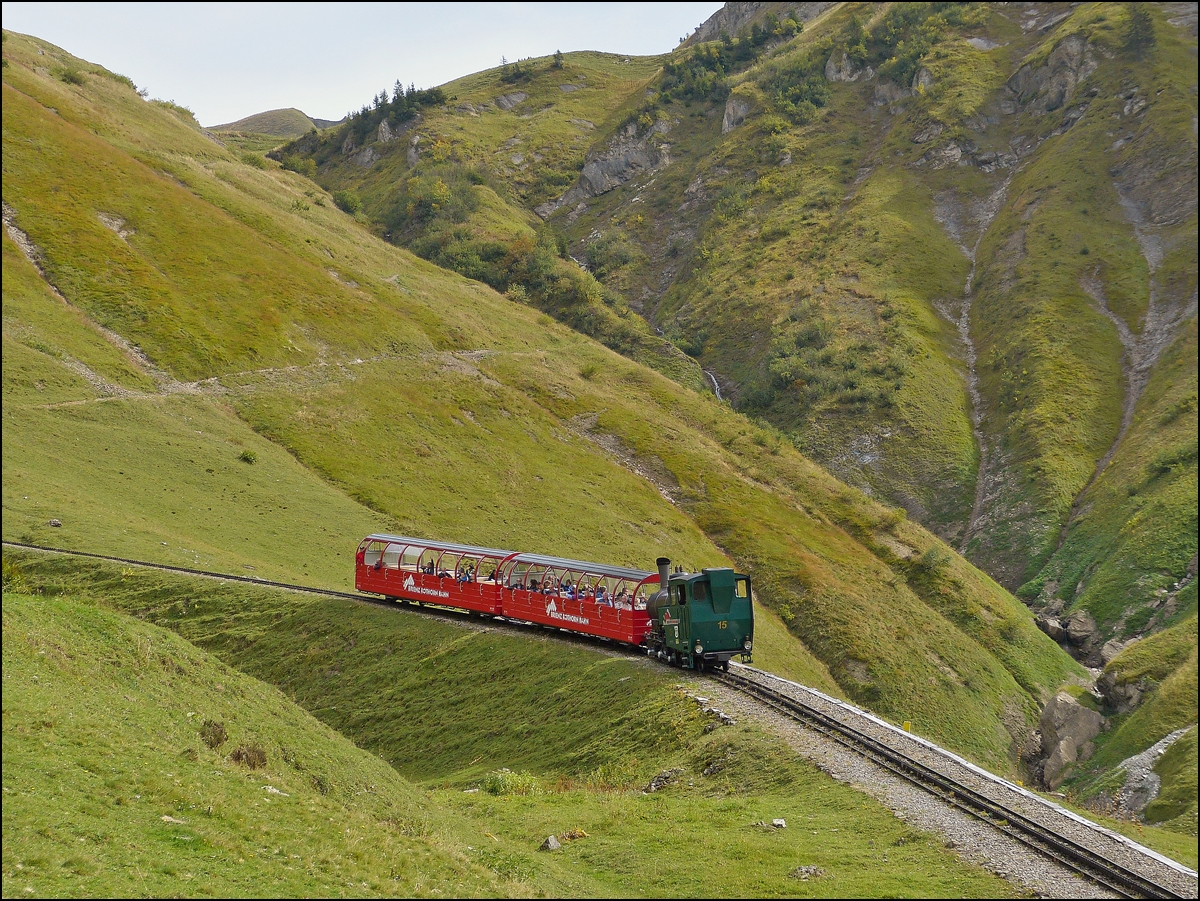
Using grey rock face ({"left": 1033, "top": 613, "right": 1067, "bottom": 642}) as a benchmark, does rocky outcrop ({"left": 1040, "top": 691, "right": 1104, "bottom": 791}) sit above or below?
above

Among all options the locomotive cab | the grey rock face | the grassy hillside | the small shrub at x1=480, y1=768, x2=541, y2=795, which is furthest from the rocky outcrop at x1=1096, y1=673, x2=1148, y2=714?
the small shrub at x1=480, y1=768, x2=541, y2=795

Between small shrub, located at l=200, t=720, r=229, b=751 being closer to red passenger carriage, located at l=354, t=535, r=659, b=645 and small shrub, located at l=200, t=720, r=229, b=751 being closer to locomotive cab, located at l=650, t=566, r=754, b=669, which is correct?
locomotive cab, located at l=650, t=566, r=754, b=669

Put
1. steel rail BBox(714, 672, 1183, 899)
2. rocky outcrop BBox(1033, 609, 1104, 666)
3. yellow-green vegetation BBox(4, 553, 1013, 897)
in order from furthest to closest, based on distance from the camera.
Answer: rocky outcrop BBox(1033, 609, 1104, 666) < steel rail BBox(714, 672, 1183, 899) < yellow-green vegetation BBox(4, 553, 1013, 897)

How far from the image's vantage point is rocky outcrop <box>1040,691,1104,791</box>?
6100 centimetres

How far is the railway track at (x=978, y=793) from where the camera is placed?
21031 mm

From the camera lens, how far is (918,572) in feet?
332

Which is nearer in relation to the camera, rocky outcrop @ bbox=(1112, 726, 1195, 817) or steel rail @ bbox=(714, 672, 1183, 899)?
steel rail @ bbox=(714, 672, 1183, 899)

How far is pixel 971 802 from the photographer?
26250 mm

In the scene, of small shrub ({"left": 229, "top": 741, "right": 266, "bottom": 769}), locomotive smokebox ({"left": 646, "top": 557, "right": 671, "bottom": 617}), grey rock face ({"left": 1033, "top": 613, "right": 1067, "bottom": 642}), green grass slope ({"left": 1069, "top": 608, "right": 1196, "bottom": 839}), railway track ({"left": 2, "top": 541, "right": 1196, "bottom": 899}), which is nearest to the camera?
railway track ({"left": 2, "top": 541, "right": 1196, "bottom": 899})

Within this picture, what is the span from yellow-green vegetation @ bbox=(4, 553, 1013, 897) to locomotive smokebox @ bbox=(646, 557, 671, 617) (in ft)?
10.6

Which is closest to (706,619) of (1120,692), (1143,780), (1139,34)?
(1143,780)

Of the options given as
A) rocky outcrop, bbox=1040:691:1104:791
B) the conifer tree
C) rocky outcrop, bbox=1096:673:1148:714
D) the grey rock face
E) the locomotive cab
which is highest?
the conifer tree

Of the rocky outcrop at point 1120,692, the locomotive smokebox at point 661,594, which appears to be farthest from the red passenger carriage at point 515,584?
the rocky outcrop at point 1120,692

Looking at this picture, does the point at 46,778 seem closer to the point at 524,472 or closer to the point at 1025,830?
the point at 1025,830
